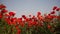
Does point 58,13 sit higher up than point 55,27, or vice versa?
point 58,13

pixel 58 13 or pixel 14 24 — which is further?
pixel 58 13

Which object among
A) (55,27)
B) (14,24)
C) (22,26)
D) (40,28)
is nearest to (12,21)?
(14,24)

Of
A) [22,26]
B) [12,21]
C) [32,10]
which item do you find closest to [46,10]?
[32,10]

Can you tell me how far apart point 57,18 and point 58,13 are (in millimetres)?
84

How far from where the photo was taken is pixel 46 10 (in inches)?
116

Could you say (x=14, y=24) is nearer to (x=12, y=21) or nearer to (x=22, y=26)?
(x=12, y=21)

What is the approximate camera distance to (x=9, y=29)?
8.34 feet

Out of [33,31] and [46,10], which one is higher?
[46,10]

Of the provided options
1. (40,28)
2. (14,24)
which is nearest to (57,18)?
(40,28)

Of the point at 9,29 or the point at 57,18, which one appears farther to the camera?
the point at 57,18

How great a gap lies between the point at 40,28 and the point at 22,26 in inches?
11.2

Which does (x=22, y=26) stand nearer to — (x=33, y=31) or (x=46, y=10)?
(x=33, y=31)

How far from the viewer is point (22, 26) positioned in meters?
2.87

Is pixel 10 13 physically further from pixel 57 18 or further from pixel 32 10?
pixel 57 18
